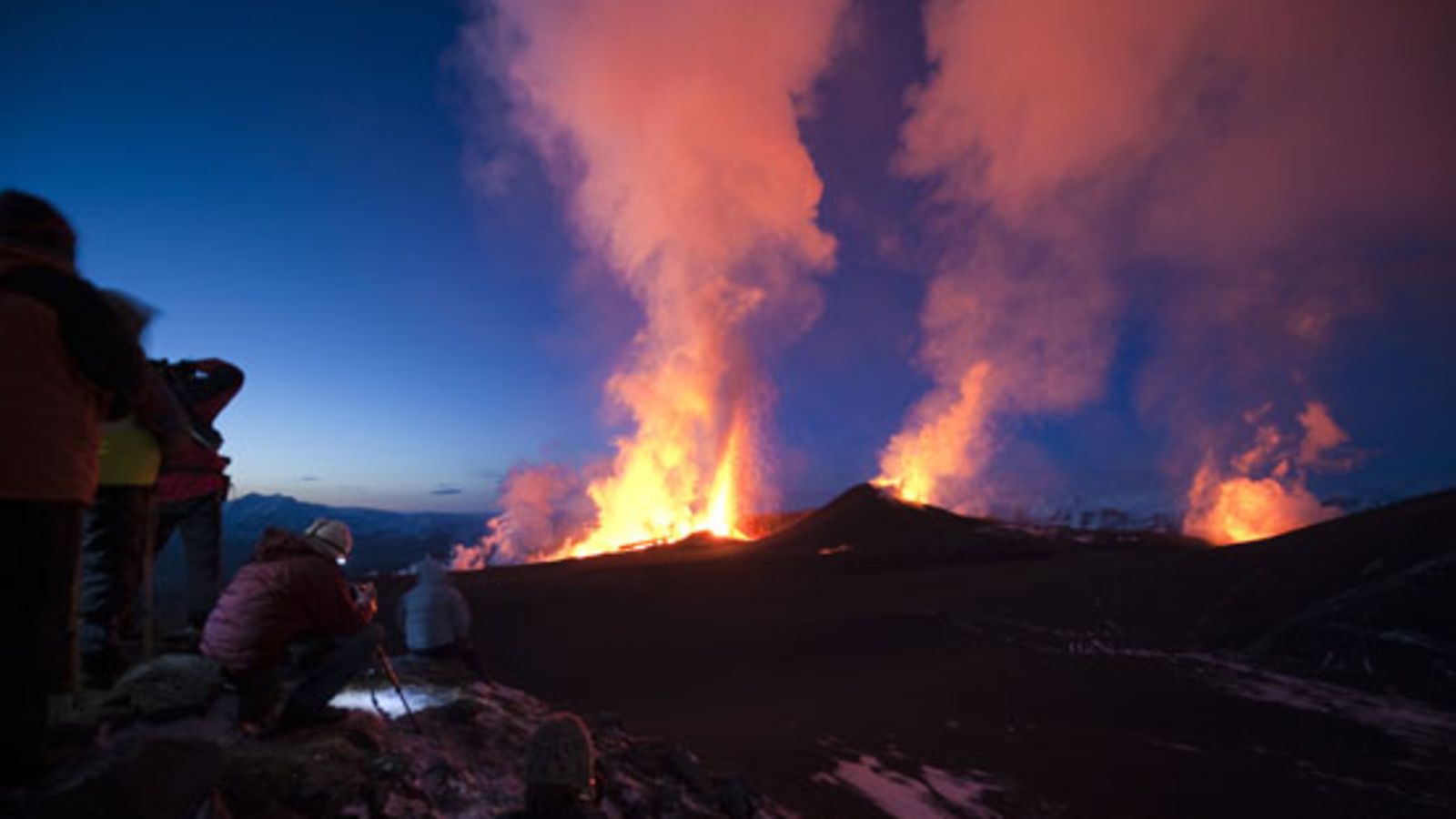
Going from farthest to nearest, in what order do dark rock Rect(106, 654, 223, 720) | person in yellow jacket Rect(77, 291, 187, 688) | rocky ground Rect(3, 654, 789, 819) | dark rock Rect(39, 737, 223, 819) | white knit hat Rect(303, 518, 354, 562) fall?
1. white knit hat Rect(303, 518, 354, 562)
2. person in yellow jacket Rect(77, 291, 187, 688)
3. dark rock Rect(106, 654, 223, 720)
4. rocky ground Rect(3, 654, 789, 819)
5. dark rock Rect(39, 737, 223, 819)

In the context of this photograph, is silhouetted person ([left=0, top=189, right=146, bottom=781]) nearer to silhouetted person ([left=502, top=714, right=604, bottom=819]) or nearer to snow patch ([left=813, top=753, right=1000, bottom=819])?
silhouetted person ([left=502, top=714, right=604, bottom=819])

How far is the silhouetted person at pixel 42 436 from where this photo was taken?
2.69 m

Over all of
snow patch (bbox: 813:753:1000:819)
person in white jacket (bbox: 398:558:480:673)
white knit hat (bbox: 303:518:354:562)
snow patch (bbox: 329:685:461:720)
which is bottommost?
snow patch (bbox: 813:753:1000:819)

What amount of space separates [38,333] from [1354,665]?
20.6 meters

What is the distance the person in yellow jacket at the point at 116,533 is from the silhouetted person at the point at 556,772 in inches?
106

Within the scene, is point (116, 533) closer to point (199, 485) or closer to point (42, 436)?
point (42, 436)

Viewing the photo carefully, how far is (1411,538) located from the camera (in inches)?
689

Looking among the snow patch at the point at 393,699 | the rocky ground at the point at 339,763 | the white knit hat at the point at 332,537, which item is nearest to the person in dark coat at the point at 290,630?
the white knit hat at the point at 332,537

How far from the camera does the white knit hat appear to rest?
489cm

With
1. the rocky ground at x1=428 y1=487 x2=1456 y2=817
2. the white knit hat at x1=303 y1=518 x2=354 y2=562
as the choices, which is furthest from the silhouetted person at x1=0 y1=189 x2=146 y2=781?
the rocky ground at x1=428 y1=487 x2=1456 y2=817

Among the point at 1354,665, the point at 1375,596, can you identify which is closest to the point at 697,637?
the point at 1354,665

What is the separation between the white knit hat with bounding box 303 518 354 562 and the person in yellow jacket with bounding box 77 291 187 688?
974 mm

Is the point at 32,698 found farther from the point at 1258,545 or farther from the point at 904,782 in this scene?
the point at 1258,545

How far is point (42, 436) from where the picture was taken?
9.13ft
